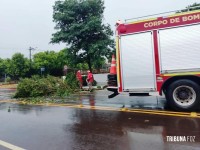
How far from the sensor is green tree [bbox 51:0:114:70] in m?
22.1

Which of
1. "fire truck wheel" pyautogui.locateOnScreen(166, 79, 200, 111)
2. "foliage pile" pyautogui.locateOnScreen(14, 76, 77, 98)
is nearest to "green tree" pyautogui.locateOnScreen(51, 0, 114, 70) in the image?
"foliage pile" pyautogui.locateOnScreen(14, 76, 77, 98)

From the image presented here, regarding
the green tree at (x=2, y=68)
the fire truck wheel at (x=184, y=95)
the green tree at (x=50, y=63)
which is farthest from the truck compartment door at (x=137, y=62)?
the green tree at (x=2, y=68)

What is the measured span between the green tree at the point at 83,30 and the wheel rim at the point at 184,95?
1397 centimetres

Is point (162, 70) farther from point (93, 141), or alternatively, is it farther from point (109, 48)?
point (109, 48)

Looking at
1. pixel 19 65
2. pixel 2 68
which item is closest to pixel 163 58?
pixel 19 65

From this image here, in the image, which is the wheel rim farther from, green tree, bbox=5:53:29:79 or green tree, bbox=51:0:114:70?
green tree, bbox=5:53:29:79

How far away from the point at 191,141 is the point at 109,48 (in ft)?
58.5

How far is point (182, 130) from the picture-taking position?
593cm

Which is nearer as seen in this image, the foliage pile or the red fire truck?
the red fire truck

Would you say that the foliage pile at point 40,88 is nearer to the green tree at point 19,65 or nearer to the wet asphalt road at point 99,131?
the wet asphalt road at point 99,131

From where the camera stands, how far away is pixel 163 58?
8.47 m

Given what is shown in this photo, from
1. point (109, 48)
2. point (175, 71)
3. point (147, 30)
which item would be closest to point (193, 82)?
point (175, 71)

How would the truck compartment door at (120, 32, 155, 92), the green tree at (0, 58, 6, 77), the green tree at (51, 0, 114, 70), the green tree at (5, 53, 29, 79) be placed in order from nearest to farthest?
the truck compartment door at (120, 32, 155, 92), the green tree at (51, 0, 114, 70), the green tree at (5, 53, 29, 79), the green tree at (0, 58, 6, 77)

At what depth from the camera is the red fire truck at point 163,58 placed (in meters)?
8.05
